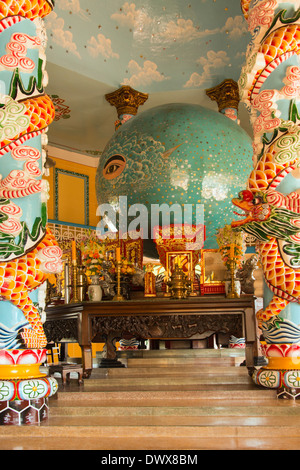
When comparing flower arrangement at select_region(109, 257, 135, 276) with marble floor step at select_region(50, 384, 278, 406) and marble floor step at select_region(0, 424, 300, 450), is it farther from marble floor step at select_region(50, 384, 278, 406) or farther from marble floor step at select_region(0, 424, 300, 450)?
marble floor step at select_region(0, 424, 300, 450)

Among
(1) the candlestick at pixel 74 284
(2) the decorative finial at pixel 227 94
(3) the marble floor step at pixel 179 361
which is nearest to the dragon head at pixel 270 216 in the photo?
(3) the marble floor step at pixel 179 361

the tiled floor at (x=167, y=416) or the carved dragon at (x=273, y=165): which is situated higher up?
the carved dragon at (x=273, y=165)

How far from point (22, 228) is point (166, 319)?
199cm

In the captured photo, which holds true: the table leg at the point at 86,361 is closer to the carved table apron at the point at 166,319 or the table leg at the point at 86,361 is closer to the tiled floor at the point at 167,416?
the carved table apron at the point at 166,319

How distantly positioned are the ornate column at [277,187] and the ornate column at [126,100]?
5.01m

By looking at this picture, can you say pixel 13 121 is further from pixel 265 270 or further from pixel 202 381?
pixel 202 381

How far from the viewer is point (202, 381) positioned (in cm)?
416

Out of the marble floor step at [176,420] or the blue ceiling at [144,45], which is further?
the blue ceiling at [144,45]

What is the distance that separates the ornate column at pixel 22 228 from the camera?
2854mm

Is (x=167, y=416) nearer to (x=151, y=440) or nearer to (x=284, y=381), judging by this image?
(x=151, y=440)

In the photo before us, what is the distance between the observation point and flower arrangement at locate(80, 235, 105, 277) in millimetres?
5051

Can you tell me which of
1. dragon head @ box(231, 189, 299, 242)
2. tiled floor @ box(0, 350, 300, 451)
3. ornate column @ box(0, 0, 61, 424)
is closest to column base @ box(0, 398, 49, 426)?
ornate column @ box(0, 0, 61, 424)

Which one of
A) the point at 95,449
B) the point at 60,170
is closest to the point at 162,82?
the point at 60,170

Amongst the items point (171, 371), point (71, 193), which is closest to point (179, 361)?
point (171, 371)
